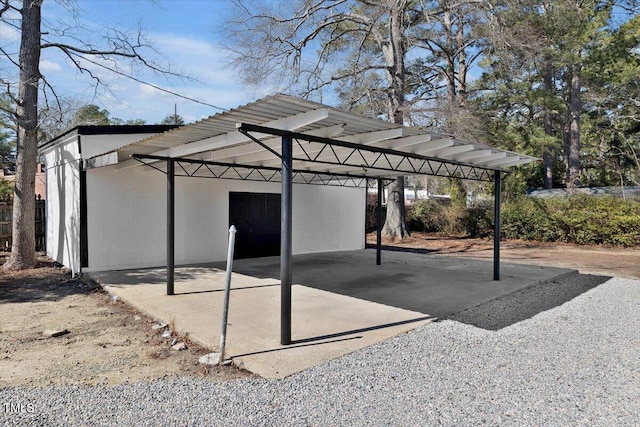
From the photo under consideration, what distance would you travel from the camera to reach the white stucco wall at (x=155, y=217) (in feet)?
26.5

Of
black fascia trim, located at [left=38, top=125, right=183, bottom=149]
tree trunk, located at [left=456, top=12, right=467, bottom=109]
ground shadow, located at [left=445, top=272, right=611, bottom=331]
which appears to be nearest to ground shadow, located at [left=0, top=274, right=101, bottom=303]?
black fascia trim, located at [left=38, top=125, right=183, bottom=149]

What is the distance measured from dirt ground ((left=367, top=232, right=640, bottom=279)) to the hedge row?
51cm

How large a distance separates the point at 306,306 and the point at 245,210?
18.0 feet

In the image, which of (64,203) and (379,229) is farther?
(379,229)

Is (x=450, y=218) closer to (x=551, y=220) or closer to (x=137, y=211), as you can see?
(x=551, y=220)

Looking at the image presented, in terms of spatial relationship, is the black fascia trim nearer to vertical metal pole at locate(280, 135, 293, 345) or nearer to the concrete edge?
vertical metal pole at locate(280, 135, 293, 345)

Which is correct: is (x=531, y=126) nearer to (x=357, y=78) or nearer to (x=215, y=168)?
(x=357, y=78)

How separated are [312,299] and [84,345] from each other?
300 cm

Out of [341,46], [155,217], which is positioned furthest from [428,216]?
[155,217]

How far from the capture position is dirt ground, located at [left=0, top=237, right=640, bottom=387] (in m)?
3.43

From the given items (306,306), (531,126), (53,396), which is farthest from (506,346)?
(531,126)

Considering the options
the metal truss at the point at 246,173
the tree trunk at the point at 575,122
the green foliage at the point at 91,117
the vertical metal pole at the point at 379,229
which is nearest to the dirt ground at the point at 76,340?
the metal truss at the point at 246,173

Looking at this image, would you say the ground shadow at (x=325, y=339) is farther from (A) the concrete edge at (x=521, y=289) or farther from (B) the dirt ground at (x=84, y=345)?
(A) the concrete edge at (x=521, y=289)

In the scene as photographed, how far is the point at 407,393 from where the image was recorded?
311cm
